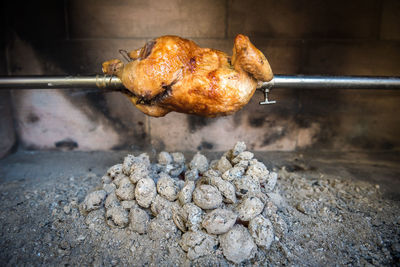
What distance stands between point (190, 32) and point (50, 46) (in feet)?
5.32

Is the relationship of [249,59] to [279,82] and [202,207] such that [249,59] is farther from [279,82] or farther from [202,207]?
[202,207]

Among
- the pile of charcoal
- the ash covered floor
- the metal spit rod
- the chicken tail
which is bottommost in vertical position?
the ash covered floor

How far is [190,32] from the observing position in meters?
2.84

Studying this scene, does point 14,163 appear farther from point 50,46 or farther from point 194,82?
point 194,82

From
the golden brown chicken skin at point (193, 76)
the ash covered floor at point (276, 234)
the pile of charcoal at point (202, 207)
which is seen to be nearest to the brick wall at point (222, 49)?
the ash covered floor at point (276, 234)

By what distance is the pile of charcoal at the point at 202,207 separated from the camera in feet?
4.83

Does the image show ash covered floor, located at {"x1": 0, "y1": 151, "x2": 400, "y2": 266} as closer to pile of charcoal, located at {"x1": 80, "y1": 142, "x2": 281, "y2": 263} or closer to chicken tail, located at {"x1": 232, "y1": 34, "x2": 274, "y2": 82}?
pile of charcoal, located at {"x1": 80, "y1": 142, "x2": 281, "y2": 263}

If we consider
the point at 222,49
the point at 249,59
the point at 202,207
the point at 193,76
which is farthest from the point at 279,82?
the point at 222,49

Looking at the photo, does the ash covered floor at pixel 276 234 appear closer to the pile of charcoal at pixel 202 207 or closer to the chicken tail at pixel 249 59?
the pile of charcoal at pixel 202 207

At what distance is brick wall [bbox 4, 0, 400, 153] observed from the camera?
2.81 m

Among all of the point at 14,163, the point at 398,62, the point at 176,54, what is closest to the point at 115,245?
the point at 176,54

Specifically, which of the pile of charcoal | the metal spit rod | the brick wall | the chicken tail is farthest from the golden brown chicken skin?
the brick wall

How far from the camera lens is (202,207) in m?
1.60

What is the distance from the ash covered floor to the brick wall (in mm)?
602
